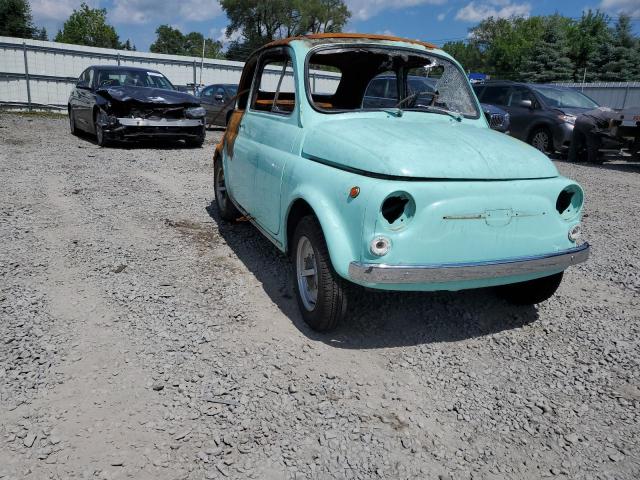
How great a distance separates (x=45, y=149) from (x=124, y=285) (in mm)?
7594

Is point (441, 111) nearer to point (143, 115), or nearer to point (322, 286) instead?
point (322, 286)

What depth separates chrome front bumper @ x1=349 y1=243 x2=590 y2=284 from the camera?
281 centimetres

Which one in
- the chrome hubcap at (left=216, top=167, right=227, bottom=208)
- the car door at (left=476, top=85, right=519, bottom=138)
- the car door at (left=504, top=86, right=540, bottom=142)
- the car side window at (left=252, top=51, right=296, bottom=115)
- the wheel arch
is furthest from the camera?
the car door at (left=476, top=85, right=519, bottom=138)

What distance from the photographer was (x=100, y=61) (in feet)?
71.9

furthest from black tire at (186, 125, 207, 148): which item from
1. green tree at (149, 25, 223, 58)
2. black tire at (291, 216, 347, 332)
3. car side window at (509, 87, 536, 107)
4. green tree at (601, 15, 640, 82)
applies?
green tree at (149, 25, 223, 58)

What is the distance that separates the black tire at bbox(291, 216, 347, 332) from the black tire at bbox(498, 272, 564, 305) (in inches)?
57.1

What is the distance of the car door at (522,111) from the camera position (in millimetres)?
12398

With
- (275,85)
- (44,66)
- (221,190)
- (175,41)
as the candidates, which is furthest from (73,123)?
(175,41)

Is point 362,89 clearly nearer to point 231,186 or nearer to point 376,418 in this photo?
point 231,186

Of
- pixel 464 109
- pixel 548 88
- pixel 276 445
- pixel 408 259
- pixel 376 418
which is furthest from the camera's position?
pixel 548 88

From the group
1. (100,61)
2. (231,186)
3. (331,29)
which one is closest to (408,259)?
(231,186)

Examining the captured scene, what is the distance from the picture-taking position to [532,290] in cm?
376

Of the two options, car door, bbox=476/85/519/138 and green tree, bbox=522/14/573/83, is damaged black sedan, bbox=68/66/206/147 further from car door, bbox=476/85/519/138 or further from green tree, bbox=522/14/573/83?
green tree, bbox=522/14/573/83

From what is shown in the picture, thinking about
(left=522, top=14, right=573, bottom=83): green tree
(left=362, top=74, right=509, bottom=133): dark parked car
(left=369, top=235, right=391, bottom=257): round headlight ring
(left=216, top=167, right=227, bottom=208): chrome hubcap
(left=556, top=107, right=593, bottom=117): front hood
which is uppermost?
(left=522, top=14, right=573, bottom=83): green tree
